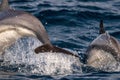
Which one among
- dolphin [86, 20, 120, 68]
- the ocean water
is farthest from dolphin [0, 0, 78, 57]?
dolphin [86, 20, 120, 68]

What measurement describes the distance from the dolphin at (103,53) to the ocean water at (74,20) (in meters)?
0.32

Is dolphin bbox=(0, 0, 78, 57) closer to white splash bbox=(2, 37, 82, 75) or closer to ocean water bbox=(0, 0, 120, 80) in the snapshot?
white splash bbox=(2, 37, 82, 75)

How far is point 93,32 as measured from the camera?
1625 cm

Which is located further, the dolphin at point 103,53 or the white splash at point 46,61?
the dolphin at point 103,53

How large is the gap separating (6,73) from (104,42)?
295 centimetres

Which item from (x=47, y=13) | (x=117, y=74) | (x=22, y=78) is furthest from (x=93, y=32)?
(x=22, y=78)

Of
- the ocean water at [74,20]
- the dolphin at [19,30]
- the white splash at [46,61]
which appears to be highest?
the ocean water at [74,20]

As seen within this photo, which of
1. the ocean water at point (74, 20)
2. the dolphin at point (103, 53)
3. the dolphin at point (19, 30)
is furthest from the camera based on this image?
the ocean water at point (74, 20)

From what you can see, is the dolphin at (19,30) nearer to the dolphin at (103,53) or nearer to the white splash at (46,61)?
the white splash at (46,61)

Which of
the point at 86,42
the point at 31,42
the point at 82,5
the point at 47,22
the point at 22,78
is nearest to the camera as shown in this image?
the point at 22,78

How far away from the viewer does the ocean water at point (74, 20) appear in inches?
573

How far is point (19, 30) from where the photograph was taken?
11.0 m

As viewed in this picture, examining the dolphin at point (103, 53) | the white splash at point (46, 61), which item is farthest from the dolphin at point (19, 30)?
the dolphin at point (103, 53)

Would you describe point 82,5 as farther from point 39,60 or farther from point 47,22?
point 39,60
